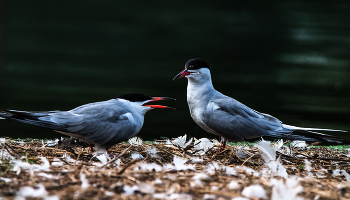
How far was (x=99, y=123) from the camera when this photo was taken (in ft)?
9.53

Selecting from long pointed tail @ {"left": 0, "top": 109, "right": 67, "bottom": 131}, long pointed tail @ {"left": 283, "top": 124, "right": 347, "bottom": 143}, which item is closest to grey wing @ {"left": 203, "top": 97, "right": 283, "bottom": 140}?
long pointed tail @ {"left": 283, "top": 124, "right": 347, "bottom": 143}

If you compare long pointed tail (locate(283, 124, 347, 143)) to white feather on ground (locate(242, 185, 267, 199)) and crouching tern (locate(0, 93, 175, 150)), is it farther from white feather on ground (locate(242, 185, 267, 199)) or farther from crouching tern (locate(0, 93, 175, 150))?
white feather on ground (locate(242, 185, 267, 199))

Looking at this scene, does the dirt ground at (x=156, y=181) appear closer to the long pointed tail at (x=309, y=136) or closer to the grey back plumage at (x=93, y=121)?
the grey back plumage at (x=93, y=121)

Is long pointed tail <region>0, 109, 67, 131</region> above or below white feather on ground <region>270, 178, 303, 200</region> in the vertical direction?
above

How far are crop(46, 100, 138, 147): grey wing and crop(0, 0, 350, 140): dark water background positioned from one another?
21.1 feet

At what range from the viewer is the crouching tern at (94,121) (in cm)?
277

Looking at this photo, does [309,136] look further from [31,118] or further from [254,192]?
[31,118]

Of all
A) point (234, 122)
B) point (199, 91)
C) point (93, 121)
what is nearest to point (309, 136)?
point (234, 122)

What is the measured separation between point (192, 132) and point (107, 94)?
2.31m

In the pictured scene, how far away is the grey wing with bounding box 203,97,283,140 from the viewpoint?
3.26 meters

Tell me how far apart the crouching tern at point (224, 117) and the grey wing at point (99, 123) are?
2.11 ft

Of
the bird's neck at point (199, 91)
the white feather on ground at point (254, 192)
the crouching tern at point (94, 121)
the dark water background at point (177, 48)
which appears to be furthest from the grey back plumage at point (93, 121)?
the dark water background at point (177, 48)

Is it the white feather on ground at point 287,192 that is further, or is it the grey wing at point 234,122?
the grey wing at point 234,122

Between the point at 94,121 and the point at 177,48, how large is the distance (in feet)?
31.3
